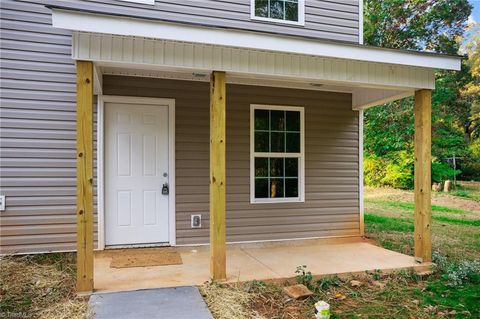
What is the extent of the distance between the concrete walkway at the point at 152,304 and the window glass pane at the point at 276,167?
2485mm

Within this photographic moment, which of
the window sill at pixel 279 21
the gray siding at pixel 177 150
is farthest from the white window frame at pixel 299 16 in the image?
the gray siding at pixel 177 150

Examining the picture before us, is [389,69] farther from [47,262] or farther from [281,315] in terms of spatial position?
[47,262]

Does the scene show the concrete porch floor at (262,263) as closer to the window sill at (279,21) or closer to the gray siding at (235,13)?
the gray siding at (235,13)

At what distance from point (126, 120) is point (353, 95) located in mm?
3493

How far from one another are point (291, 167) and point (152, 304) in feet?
10.4

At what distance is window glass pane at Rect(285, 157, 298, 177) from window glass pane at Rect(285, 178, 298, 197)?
77mm

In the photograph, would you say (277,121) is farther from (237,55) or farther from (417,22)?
(417,22)

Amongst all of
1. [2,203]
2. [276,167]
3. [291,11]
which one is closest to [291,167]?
[276,167]

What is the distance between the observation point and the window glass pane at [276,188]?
555 cm

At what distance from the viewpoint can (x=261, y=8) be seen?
5.46m

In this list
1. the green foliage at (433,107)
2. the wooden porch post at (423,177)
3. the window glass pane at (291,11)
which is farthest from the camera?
the green foliage at (433,107)

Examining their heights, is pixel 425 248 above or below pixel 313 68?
below

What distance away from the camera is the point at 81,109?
3.27 meters

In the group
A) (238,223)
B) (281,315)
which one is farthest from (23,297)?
(238,223)
